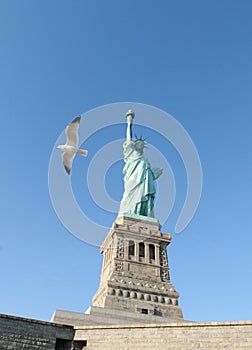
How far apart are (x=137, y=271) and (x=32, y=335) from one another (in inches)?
570

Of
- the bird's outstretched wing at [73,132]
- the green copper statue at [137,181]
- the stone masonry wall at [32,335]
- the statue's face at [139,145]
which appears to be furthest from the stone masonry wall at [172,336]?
the statue's face at [139,145]

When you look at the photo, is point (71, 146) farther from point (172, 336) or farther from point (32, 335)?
point (172, 336)

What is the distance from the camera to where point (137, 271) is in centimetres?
2927

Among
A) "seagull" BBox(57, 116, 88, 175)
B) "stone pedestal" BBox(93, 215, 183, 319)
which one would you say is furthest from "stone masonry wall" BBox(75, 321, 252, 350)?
"stone pedestal" BBox(93, 215, 183, 319)

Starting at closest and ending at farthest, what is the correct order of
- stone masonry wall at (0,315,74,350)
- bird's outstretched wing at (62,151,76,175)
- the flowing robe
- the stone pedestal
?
stone masonry wall at (0,315,74,350)
bird's outstretched wing at (62,151,76,175)
the stone pedestal
the flowing robe

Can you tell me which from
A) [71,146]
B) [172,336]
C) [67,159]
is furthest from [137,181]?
[172,336]

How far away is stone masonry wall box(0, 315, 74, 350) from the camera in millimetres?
15359

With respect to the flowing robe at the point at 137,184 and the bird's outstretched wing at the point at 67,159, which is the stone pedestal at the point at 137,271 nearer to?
the flowing robe at the point at 137,184

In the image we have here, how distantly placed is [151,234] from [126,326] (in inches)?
625

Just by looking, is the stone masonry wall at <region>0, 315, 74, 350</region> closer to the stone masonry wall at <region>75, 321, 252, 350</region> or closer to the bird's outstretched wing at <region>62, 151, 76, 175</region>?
the stone masonry wall at <region>75, 321, 252, 350</region>

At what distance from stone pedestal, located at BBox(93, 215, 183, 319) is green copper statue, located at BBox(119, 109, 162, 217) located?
200cm

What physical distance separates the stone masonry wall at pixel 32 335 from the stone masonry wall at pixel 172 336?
0.71m

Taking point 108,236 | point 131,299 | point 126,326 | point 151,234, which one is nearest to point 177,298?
point 131,299

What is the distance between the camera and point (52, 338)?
16172 millimetres
